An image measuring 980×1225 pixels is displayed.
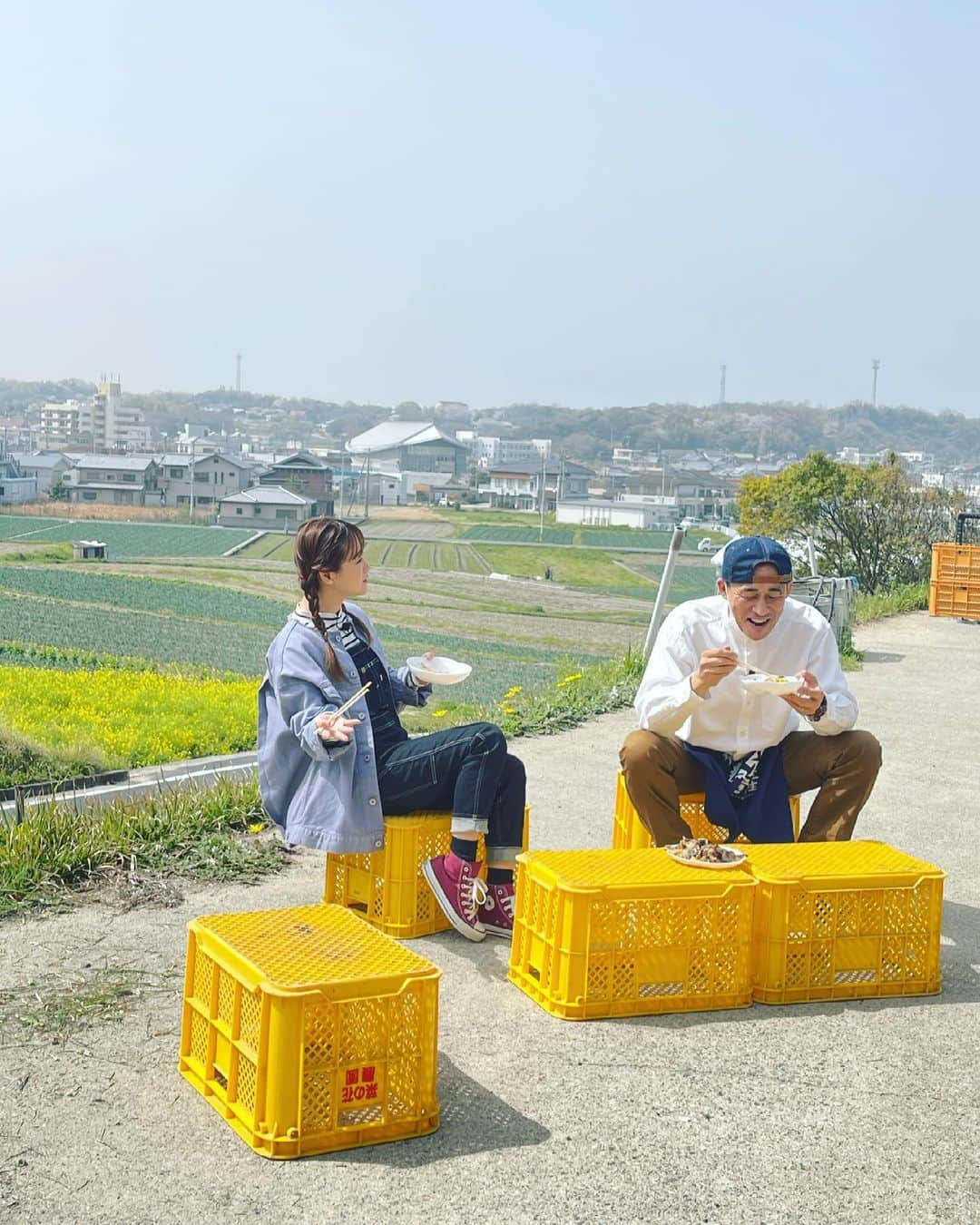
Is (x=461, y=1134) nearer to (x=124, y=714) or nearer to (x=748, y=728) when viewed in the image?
(x=748, y=728)

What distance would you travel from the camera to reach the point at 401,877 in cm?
447

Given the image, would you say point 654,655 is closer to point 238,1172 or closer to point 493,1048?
point 493,1048

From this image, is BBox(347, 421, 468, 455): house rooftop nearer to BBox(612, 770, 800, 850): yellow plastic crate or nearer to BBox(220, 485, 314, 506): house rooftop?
BBox(220, 485, 314, 506): house rooftop

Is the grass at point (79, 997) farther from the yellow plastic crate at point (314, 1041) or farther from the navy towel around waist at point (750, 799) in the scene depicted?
the navy towel around waist at point (750, 799)

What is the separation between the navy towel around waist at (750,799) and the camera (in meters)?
4.91

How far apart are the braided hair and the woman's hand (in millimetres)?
273

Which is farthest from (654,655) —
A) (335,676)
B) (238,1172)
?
(238,1172)

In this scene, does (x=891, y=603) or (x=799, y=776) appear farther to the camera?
(x=891, y=603)

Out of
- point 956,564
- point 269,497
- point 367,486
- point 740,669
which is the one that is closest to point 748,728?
point 740,669

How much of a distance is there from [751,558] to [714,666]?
0.41 metres

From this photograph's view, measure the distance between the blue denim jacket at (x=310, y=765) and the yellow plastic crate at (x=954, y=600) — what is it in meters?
14.3

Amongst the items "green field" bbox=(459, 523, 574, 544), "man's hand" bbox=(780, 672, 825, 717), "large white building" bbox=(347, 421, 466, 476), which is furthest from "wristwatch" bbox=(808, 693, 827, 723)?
"green field" bbox=(459, 523, 574, 544)

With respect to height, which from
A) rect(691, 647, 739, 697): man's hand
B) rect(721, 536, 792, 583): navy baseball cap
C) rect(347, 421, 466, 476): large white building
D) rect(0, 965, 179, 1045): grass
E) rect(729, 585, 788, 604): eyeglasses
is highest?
rect(347, 421, 466, 476): large white building

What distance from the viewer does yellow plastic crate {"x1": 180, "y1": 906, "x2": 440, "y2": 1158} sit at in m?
3.07
